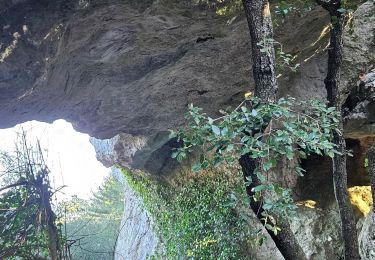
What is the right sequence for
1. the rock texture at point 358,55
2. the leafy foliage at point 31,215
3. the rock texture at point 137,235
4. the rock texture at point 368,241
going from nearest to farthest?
the leafy foliage at point 31,215
the rock texture at point 368,241
the rock texture at point 358,55
the rock texture at point 137,235

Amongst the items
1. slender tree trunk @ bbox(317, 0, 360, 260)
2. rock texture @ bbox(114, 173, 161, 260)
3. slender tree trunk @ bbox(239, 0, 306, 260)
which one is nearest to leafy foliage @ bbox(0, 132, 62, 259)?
slender tree trunk @ bbox(239, 0, 306, 260)

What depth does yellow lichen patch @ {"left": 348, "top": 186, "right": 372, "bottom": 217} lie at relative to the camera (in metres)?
4.91

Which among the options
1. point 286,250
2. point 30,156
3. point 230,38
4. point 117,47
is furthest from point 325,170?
point 30,156

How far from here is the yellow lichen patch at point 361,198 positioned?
4914mm

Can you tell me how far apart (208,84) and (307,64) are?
121 centimetres

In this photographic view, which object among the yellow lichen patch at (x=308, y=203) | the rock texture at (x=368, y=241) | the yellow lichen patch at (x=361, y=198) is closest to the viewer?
the rock texture at (x=368, y=241)

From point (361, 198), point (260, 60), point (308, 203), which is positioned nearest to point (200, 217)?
point (308, 203)

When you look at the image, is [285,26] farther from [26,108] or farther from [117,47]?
[26,108]

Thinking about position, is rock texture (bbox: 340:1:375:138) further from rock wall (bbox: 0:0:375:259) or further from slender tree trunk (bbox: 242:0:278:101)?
slender tree trunk (bbox: 242:0:278:101)

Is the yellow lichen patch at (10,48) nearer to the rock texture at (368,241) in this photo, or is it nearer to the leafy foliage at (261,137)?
the leafy foliage at (261,137)

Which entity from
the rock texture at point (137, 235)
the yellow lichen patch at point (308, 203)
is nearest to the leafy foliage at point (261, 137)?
the yellow lichen patch at point (308, 203)

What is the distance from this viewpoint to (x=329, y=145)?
2328mm

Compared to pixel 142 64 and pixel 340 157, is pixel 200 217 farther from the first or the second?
pixel 340 157

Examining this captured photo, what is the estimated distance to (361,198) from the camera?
5.09m
